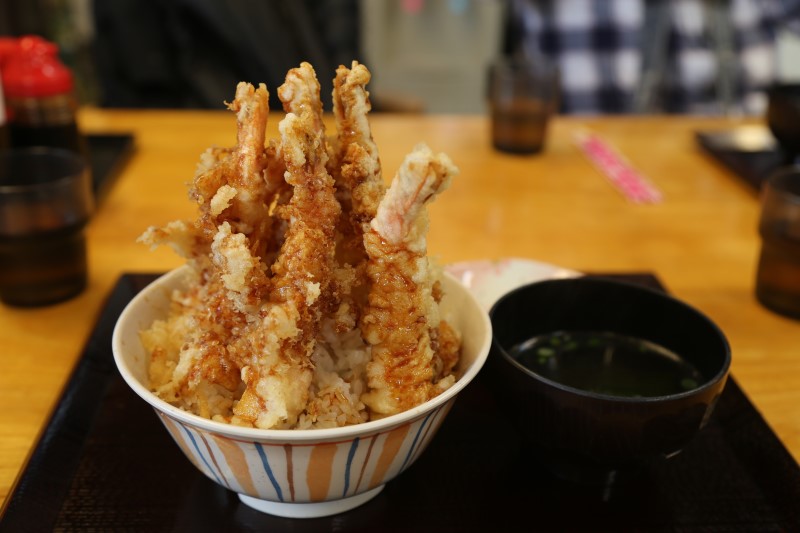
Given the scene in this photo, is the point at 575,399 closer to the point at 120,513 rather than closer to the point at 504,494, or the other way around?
the point at 504,494

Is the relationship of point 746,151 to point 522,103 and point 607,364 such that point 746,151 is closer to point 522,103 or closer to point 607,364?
point 522,103

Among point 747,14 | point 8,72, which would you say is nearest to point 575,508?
point 8,72

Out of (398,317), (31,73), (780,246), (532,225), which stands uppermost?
(31,73)

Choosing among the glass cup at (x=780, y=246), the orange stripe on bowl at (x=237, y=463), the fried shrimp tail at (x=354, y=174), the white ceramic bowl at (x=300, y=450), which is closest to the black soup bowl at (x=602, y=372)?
the white ceramic bowl at (x=300, y=450)

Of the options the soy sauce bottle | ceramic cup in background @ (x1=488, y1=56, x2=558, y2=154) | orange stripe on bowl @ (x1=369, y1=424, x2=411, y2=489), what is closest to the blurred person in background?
ceramic cup in background @ (x1=488, y1=56, x2=558, y2=154)

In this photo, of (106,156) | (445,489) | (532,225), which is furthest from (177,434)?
(106,156)
